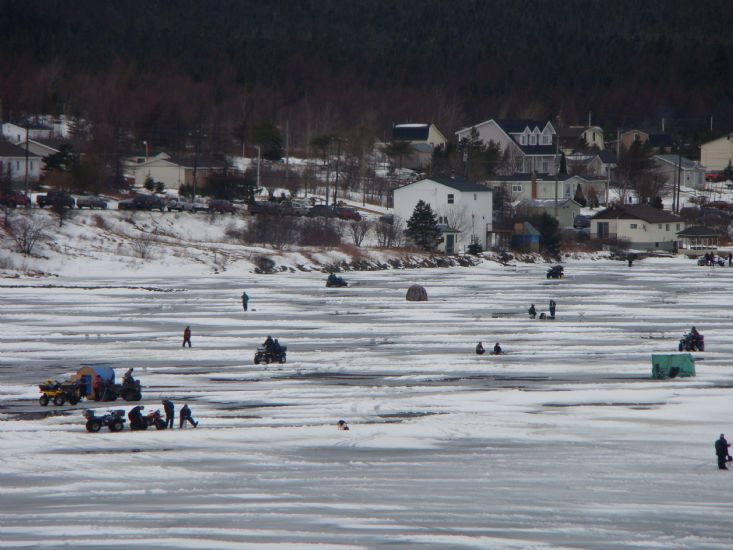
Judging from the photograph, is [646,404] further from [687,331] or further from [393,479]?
[687,331]

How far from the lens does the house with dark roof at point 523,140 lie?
121 metres

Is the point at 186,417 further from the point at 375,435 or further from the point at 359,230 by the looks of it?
the point at 359,230

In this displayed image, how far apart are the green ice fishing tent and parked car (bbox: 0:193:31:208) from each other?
47.3 metres

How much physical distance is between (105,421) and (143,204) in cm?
5162

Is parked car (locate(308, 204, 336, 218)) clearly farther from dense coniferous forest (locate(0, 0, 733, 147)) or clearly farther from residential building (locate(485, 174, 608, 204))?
dense coniferous forest (locate(0, 0, 733, 147))

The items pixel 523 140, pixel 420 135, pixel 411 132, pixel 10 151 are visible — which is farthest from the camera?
pixel 411 132

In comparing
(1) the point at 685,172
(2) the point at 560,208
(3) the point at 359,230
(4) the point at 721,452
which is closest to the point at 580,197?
(2) the point at 560,208

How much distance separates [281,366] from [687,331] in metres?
14.3

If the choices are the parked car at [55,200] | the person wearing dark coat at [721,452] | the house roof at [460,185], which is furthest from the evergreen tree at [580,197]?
the person wearing dark coat at [721,452]

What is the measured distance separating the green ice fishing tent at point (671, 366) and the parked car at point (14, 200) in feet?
155

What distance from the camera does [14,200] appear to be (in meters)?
71.2

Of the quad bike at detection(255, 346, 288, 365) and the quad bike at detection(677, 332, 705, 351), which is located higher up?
the quad bike at detection(677, 332, 705, 351)

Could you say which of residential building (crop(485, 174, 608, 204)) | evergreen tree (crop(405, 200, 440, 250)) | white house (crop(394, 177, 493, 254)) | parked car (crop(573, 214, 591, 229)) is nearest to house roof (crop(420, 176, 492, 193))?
white house (crop(394, 177, 493, 254))

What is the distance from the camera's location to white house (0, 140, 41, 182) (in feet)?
268
